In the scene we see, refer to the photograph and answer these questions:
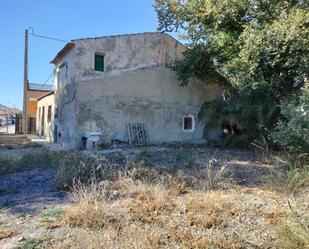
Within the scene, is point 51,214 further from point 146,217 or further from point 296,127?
point 296,127

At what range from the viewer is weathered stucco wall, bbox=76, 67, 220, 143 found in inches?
580

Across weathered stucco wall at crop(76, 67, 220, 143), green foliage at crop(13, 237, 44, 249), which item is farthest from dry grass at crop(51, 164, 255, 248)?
weathered stucco wall at crop(76, 67, 220, 143)

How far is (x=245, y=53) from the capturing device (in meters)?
11.6

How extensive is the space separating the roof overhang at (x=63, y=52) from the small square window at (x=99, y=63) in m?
1.05

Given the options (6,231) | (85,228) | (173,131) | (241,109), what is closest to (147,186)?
(85,228)

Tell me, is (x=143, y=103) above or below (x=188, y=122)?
above

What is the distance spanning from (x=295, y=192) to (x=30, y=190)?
4.97 meters

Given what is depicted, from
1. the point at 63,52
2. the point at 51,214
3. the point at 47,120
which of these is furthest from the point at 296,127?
the point at 47,120

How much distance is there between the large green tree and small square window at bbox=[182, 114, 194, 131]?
0.65 m

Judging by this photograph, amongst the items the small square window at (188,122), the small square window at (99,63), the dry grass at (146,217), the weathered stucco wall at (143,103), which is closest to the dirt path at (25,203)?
the dry grass at (146,217)

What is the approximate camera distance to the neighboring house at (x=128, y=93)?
14734 millimetres

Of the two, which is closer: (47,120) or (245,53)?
(245,53)

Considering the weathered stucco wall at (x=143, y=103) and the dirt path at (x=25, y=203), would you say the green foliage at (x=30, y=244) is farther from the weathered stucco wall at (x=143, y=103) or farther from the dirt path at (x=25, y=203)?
the weathered stucco wall at (x=143, y=103)

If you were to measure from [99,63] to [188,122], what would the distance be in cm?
461
